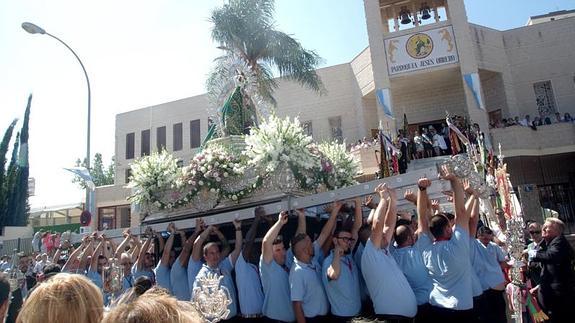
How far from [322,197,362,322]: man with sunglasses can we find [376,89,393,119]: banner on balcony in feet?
50.1

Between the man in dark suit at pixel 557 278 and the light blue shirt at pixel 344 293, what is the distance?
2.67 metres

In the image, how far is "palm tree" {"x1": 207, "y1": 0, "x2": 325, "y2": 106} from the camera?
1731 centimetres

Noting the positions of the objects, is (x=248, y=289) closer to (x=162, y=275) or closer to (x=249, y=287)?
(x=249, y=287)

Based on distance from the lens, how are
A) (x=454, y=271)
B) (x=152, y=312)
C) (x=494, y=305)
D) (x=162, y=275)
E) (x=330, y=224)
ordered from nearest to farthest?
(x=152, y=312), (x=454, y=271), (x=330, y=224), (x=494, y=305), (x=162, y=275)

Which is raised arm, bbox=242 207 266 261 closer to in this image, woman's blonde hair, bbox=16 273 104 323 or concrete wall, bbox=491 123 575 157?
woman's blonde hair, bbox=16 273 104 323

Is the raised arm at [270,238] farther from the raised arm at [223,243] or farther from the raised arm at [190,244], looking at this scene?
the raised arm at [190,244]

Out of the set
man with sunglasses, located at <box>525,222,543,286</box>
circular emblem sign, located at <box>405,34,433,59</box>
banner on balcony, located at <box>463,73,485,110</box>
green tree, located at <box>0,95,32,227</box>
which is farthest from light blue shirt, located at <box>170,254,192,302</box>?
green tree, located at <box>0,95,32,227</box>

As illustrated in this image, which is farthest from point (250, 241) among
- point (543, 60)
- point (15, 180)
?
point (15, 180)

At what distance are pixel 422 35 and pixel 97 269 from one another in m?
16.8

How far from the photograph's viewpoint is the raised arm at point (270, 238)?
14.5ft

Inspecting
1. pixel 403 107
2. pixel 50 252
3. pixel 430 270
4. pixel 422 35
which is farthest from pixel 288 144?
pixel 403 107

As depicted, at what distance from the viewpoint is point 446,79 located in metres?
20.5

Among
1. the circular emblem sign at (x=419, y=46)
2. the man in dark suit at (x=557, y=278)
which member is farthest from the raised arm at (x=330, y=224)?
the circular emblem sign at (x=419, y=46)

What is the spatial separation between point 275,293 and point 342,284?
76 centimetres
